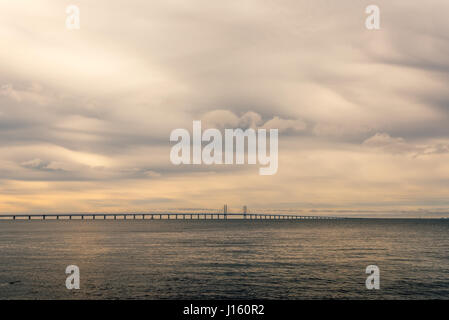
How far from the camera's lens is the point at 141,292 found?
156 ft

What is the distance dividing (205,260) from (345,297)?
37.4 m

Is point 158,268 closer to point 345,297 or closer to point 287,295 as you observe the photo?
point 287,295

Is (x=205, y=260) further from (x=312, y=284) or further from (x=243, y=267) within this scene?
(x=312, y=284)
